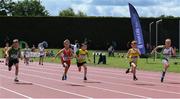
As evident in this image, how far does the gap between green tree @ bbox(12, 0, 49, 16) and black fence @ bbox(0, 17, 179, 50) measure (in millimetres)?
44571

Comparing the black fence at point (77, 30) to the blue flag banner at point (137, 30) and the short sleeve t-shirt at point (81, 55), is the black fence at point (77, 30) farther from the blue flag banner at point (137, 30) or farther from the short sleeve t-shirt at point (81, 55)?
the short sleeve t-shirt at point (81, 55)

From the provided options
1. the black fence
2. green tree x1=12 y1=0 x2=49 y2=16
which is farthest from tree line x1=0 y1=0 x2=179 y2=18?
the black fence

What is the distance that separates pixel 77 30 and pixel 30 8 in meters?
53.3

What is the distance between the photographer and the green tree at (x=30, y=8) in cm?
11725

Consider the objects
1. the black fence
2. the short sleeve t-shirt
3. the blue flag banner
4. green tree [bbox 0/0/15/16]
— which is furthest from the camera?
green tree [bbox 0/0/15/16]

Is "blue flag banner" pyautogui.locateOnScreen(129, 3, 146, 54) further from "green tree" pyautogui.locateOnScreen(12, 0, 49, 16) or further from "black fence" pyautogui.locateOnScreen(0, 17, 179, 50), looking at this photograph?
"green tree" pyautogui.locateOnScreen(12, 0, 49, 16)

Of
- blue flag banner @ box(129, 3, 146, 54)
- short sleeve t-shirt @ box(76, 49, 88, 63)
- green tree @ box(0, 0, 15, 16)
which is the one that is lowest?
short sleeve t-shirt @ box(76, 49, 88, 63)

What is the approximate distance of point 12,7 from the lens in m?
113

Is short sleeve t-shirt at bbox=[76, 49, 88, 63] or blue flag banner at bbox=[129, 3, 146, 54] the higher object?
blue flag banner at bbox=[129, 3, 146, 54]

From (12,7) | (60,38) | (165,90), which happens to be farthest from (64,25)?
(165,90)

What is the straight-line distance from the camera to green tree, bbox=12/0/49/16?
385 ft

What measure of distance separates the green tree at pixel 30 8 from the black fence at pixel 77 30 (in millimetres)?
44571

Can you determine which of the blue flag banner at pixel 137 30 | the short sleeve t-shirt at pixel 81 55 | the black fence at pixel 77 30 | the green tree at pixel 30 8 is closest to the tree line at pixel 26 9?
the green tree at pixel 30 8

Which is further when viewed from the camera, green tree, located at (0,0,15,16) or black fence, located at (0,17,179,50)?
green tree, located at (0,0,15,16)
